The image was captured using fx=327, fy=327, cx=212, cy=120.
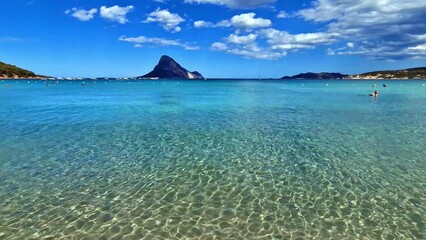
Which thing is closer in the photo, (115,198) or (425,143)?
(115,198)

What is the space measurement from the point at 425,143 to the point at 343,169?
37.6ft

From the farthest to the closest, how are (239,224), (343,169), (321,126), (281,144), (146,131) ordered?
(321,126), (146,131), (281,144), (343,169), (239,224)

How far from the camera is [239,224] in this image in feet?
39.7

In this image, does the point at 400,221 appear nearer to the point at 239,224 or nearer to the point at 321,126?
the point at 239,224

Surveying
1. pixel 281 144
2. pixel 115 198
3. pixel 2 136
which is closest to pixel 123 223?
pixel 115 198

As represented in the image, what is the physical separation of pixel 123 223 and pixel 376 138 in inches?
900

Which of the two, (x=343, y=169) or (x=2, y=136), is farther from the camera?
(x=2, y=136)

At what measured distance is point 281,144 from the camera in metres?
24.9

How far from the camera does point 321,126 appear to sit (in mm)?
33719

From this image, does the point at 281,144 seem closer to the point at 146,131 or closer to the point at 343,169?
the point at 343,169

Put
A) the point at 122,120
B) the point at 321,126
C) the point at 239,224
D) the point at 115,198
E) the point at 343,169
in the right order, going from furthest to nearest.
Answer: the point at 122,120, the point at 321,126, the point at 343,169, the point at 115,198, the point at 239,224

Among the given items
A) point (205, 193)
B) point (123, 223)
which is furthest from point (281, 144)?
point (123, 223)

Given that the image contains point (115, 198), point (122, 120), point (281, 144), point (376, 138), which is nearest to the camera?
point (115, 198)

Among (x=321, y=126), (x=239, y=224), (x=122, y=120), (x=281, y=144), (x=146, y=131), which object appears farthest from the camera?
(x=122, y=120)
